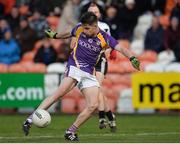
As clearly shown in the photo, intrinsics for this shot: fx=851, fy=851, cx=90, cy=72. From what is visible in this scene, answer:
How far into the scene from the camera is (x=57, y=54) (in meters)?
24.9

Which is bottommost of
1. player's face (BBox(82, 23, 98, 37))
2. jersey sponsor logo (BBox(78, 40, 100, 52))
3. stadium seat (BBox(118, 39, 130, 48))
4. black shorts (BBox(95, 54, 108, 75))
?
stadium seat (BBox(118, 39, 130, 48))

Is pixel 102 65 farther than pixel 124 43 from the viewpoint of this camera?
No

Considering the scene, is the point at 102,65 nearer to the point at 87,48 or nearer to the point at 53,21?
the point at 87,48

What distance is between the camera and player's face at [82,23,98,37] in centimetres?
1433

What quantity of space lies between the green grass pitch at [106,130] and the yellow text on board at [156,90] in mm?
693

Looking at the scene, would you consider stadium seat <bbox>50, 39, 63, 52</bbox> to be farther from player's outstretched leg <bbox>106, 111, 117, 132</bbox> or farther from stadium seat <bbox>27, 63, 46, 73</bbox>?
player's outstretched leg <bbox>106, 111, 117, 132</bbox>

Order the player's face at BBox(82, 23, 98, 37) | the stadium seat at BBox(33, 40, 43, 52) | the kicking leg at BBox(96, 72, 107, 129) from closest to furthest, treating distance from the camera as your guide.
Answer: the player's face at BBox(82, 23, 98, 37) → the kicking leg at BBox(96, 72, 107, 129) → the stadium seat at BBox(33, 40, 43, 52)

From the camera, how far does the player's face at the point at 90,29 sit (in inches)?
564

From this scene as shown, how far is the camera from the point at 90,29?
14.4 meters

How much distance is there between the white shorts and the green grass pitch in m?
0.94

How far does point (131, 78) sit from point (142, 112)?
0.97 meters

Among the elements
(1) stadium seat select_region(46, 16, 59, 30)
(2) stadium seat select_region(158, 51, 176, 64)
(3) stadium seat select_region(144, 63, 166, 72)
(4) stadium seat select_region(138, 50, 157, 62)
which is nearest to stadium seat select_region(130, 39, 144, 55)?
(4) stadium seat select_region(138, 50, 157, 62)

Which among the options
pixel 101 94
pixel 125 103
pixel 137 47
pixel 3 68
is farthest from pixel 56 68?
pixel 101 94

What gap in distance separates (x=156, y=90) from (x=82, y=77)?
27.4 ft
